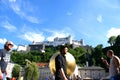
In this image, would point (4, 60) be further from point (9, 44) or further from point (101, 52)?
point (101, 52)

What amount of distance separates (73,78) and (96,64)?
127175mm

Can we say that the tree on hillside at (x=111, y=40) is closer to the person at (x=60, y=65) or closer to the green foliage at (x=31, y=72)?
the green foliage at (x=31, y=72)

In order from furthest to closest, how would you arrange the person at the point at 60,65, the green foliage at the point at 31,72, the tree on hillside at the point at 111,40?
the tree on hillside at the point at 111,40
the green foliage at the point at 31,72
the person at the point at 60,65

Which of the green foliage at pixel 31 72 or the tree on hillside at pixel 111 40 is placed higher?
the tree on hillside at pixel 111 40

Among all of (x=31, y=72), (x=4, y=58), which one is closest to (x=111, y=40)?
(x=31, y=72)

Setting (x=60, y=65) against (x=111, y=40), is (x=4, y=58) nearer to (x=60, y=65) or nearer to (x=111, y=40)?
(x=60, y=65)

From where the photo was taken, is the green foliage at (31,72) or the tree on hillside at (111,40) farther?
the tree on hillside at (111,40)

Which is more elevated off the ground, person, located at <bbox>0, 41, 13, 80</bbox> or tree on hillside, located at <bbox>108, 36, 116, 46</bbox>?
tree on hillside, located at <bbox>108, 36, 116, 46</bbox>

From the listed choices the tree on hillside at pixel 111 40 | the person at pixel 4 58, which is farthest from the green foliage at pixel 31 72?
the person at pixel 4 58

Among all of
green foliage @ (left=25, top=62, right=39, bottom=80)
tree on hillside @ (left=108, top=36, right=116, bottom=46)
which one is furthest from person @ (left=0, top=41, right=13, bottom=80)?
tree on hillside @ (left=108, top=36, right=116, bottom=46)

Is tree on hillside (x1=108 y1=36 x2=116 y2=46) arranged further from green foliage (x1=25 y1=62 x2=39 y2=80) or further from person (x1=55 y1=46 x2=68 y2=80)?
person (x1=55 y1=46 x2=68 y2=80)

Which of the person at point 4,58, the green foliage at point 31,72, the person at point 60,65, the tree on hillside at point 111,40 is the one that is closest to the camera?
the person at point 60,65

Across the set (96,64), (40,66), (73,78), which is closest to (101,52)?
(96,64)

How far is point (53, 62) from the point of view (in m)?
10.7
